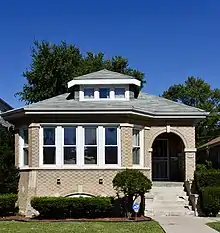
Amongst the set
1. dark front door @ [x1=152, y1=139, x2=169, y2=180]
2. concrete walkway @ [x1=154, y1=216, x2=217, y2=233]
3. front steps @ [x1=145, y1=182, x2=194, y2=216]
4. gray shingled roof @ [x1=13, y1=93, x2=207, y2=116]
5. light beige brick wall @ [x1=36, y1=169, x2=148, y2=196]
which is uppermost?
gray shingled roof @ [x1=13, y1=93, x2=207, y2=116]

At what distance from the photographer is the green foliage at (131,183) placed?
18250 millimetres

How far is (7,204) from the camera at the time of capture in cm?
1869

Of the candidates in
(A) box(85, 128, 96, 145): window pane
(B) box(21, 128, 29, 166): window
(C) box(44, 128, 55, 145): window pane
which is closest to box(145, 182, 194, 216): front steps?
(A) box(85, 128, 96, 145): window pane

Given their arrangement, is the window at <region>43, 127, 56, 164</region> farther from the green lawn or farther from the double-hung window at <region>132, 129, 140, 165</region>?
the green lawn

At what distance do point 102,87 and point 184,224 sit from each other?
29.2ft

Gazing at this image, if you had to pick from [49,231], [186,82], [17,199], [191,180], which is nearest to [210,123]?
[186,82]

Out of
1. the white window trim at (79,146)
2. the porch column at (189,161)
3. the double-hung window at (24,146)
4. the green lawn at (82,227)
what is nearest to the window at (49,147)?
the white window trim at (79,146)

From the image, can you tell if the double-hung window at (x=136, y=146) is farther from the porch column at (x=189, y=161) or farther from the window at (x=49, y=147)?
the window at (x=49, y=147)

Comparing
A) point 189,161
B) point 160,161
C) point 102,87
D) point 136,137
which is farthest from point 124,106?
point 160,161

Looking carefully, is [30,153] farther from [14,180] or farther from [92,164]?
[92,164]

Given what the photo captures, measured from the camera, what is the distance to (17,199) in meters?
19.9

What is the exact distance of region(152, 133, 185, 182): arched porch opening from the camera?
24.3m

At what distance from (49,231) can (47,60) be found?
27.8 meters

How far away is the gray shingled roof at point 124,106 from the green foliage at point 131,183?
3092 millimetres
